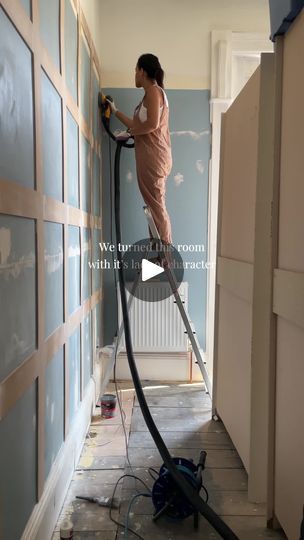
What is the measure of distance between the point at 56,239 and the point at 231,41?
2.23m

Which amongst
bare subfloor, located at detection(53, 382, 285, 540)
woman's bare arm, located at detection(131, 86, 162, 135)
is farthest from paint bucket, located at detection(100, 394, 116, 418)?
woman's bare arm, located at detection(131, 86, 162, 135)

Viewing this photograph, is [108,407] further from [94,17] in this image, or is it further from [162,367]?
[94,17]

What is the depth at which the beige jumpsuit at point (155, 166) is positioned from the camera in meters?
2.46

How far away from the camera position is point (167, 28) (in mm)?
3062

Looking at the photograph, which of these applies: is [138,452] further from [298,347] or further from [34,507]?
[298,347]

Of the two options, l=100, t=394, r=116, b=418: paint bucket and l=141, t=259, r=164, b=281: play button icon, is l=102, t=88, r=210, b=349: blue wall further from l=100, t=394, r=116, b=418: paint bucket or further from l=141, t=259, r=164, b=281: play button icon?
l=100, t=394, r=116, b=418: paint bucket

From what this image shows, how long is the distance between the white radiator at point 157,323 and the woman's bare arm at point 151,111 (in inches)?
42.7

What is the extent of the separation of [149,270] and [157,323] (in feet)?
1.30

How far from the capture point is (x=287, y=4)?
127 cm

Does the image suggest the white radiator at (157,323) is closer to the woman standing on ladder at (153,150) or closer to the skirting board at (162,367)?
the skirting board at (162,367)

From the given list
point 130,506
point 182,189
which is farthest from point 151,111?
point 130,506

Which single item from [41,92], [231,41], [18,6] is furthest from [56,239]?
[231,41]

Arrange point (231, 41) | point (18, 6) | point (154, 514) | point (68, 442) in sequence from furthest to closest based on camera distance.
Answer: point (231, 41) < point (68, 442) < point (154, 514) < point (18, 6)

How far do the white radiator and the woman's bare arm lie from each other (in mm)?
1084
